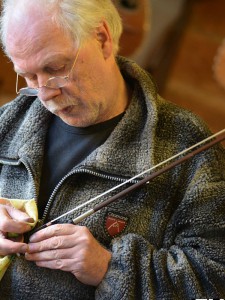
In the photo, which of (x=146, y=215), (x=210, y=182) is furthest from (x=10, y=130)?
(x=210, y=182)

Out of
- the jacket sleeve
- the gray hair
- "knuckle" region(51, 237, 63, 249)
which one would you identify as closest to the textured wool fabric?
the jacket sleeve

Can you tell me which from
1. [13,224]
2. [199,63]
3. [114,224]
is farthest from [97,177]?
[199,63]

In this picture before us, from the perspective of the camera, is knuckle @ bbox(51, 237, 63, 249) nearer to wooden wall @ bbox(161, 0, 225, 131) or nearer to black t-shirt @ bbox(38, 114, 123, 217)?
black t-shirt @ bbox(38, 114, 123, 217)

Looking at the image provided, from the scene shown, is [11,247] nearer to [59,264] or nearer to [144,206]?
[59,264]

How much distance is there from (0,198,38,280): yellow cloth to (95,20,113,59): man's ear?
15.2 inches

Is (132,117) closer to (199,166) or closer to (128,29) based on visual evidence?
(199,166)

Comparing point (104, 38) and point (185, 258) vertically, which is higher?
point (104, 38)

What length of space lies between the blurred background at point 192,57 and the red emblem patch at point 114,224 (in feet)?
6.53

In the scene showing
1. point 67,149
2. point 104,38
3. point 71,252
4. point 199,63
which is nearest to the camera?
point 71,252

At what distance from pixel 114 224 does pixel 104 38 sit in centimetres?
43

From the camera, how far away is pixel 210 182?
1437 millimetres

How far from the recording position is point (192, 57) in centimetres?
354

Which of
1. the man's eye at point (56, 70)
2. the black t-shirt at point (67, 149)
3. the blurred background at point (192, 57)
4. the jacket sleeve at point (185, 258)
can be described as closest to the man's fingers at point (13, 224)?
the black t-shirt at point (67, 149)

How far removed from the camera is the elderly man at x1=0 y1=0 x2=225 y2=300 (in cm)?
138
